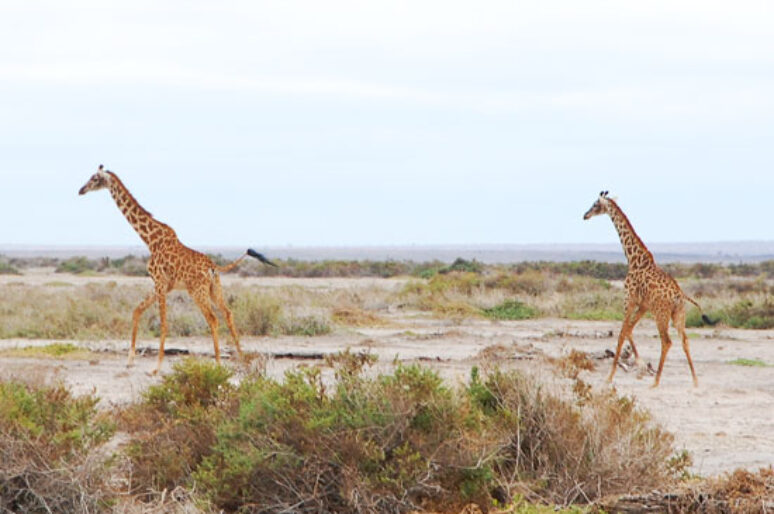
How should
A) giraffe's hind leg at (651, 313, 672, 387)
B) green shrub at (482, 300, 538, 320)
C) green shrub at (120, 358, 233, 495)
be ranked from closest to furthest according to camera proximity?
green shrub at (120, 358, 233, 495) < giraffe's hind leg at (651, 313, 672, 387) < green shrub at (482, 300, 538, 320)

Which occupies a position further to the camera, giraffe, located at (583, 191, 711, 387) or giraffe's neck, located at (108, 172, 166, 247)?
giraffe's neck, located at (108, 172, 166, 247)

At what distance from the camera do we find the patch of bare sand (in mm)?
11555

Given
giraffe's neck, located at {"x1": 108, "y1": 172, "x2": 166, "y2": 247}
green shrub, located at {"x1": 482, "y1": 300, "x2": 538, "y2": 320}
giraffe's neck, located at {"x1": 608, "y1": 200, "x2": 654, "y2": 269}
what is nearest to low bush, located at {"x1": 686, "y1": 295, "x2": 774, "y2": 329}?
green shrub, located at {"x1": 482, "y1": 300, "x2": 538, "y2": 320}

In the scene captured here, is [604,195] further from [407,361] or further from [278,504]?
[278,504]

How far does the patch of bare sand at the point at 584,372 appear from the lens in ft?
37.9

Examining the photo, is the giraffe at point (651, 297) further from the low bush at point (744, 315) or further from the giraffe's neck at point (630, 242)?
the low bush at point (744, 315)

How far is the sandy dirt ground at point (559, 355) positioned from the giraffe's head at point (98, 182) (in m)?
2.39

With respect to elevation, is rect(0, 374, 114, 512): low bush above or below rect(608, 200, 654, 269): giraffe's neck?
below

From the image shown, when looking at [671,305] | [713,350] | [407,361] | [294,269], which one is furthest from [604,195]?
[294,269]

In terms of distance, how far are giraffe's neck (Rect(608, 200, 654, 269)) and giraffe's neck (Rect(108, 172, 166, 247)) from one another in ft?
19.6

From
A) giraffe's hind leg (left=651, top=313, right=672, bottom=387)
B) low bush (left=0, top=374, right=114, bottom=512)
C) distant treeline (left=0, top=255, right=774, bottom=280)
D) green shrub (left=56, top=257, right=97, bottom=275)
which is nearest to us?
low bush (left=0, top=374, right=114, bottom=512)

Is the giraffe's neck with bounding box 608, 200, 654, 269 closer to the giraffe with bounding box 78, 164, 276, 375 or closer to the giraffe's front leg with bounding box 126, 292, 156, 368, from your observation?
the giraffe with bounding box 78, 164, 276, 375

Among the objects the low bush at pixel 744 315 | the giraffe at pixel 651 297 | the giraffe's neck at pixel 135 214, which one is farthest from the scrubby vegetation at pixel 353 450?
the low bush at pixel 744 315

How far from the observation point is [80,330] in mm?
22172
